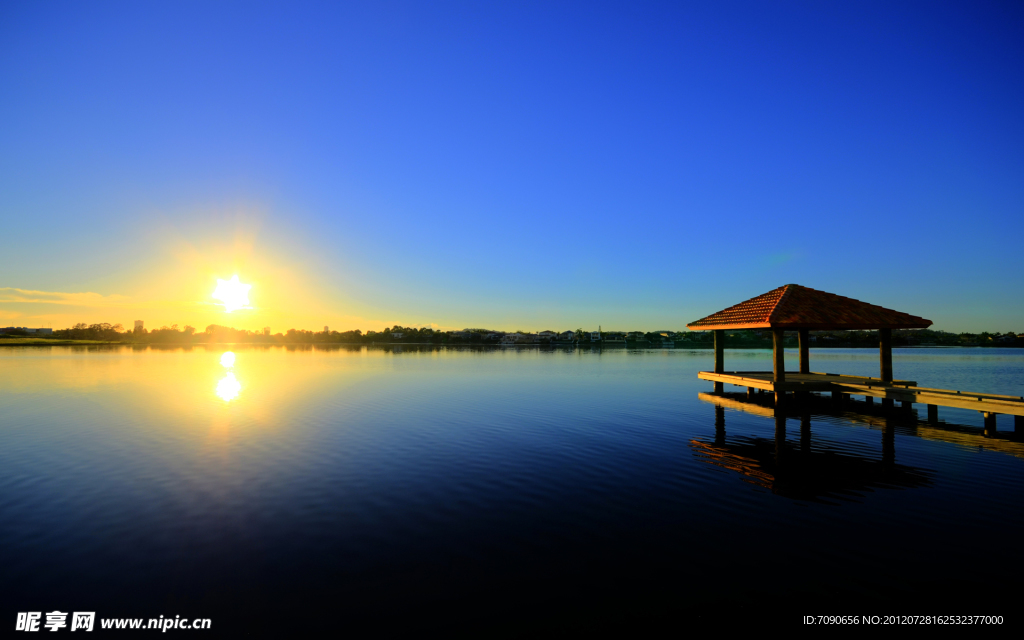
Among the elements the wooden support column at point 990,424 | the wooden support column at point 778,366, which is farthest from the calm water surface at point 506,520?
the wooden support column at point 778,366

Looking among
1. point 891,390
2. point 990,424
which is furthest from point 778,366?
point 990,424

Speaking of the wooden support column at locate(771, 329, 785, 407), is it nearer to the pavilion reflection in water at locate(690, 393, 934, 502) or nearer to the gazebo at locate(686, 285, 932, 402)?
the gazebo at locate(686, 285, 932, 402)

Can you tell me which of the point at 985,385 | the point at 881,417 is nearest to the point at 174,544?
the point at 881,417

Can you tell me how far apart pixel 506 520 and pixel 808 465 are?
31.2 ft

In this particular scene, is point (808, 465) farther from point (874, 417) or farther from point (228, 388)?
point (228, 388)

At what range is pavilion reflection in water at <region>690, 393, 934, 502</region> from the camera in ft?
39.1

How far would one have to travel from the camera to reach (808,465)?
1420cm

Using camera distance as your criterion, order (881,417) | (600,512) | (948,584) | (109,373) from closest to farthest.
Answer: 1. (948,584)
2. (600,512)
3. (881,417)
4. (109,373)

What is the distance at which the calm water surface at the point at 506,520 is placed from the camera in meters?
6.82

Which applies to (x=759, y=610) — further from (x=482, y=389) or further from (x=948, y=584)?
(x=482, y=389)

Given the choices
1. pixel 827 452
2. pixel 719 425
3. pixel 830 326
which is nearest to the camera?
pixel 827 452

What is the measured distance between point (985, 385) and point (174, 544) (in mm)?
49759

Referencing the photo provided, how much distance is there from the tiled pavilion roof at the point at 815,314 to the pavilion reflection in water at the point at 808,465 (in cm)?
564

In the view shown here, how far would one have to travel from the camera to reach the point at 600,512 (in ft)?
33.8
